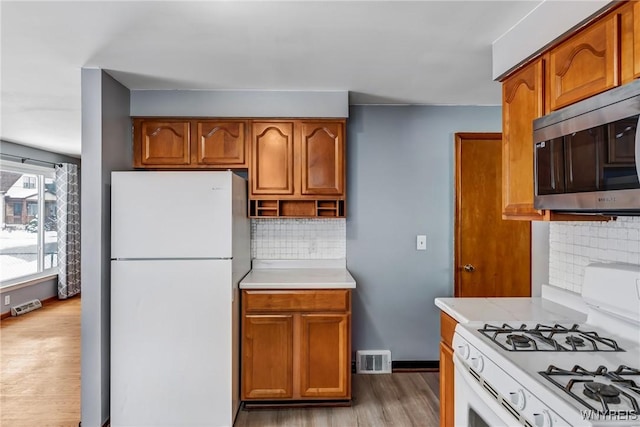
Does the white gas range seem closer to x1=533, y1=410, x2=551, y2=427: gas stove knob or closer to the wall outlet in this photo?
x1=533, y1=410, x2=551, y2=427: gas stove knob

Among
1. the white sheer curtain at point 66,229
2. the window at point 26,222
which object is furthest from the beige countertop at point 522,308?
the white sheer curtain at point 66,229

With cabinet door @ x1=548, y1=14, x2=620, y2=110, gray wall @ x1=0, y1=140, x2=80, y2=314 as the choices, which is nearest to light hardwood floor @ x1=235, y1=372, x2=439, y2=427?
cabinet door @ x1=548, y1=14, x2=620, y2=110

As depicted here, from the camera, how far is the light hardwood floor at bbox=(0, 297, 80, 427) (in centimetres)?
270

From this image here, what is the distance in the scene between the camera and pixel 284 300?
2.68 m

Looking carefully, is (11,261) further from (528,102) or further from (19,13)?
(528,102)

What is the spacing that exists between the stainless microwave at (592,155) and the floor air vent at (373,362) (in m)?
2.05

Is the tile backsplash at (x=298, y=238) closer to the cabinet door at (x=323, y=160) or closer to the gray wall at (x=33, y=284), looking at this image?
the cabinet door at (x=323, y=160)

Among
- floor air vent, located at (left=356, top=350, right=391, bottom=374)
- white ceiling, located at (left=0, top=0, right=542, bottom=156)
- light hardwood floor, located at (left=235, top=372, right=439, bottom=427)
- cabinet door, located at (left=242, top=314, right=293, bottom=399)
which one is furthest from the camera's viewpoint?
floor air vent, located at (left=356, top=350, right=391, bottom=374)

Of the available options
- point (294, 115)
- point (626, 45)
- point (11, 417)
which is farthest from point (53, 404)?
point (626, 45)

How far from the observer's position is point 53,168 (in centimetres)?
611

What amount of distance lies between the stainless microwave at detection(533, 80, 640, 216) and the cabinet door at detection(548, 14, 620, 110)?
0.08 metres

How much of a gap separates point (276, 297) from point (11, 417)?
1961mm

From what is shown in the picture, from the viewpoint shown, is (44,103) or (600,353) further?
(44,103)

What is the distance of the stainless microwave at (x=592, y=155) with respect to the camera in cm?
124
